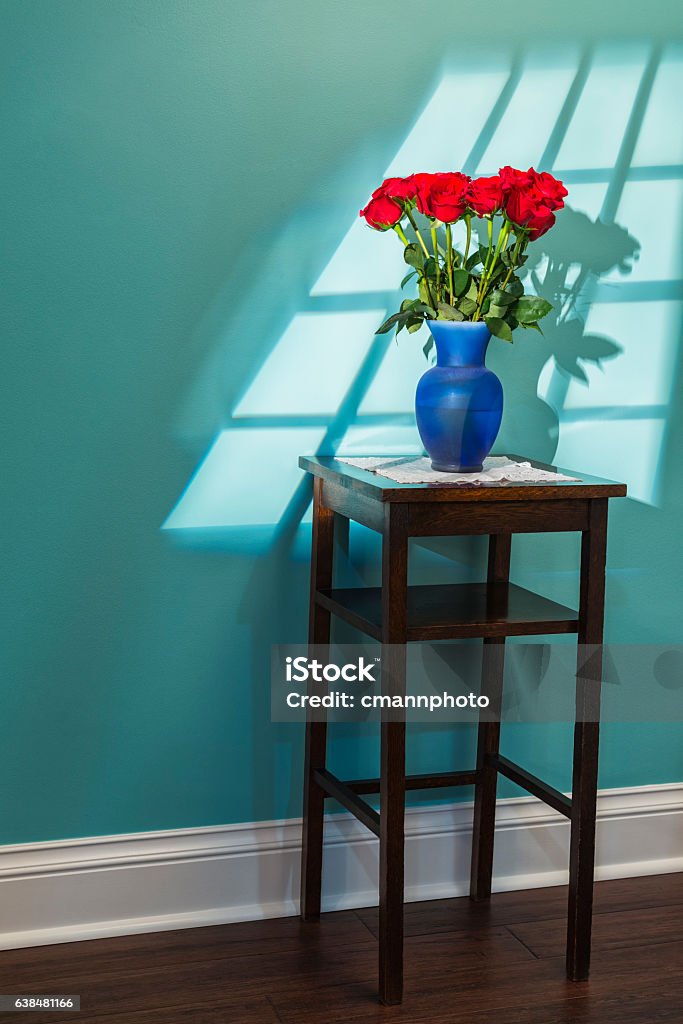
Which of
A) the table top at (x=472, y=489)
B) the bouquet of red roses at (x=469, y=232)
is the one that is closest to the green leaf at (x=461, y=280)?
the bouquet of red roses at (x=469, y=232)

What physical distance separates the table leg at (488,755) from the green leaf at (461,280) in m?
0.56

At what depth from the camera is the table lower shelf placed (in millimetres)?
1959

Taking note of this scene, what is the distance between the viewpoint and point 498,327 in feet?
6.59

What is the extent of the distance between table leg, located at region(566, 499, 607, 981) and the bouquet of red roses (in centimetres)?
41

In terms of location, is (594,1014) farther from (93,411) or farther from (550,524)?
(93,411)

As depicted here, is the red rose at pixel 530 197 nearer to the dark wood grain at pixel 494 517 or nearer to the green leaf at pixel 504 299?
the green leaf at pixel 504 299

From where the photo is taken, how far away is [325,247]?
223cm

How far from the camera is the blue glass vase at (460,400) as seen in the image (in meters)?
2.02

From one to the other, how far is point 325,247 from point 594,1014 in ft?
5.10

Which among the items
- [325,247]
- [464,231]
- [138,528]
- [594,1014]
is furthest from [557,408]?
[594,1014]

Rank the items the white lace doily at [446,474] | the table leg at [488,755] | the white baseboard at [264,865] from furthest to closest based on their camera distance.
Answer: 1. the table leg at [488,755]
2. the white baseboard at [264,865]
3. the white lace doily at [446,474]

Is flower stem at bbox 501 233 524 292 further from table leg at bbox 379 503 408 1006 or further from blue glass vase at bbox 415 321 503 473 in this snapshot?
table leg at bbox 379 503 408 1006

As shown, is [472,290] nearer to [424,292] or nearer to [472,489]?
[424,292]

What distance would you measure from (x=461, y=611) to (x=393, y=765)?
32cm
